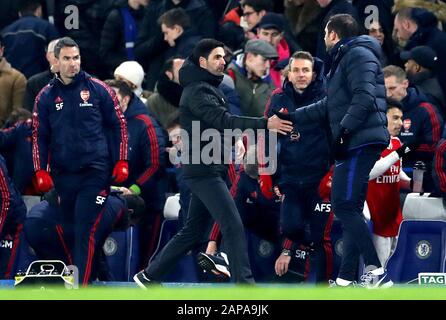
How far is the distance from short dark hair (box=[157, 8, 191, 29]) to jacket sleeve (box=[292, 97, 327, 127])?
13.8 ft

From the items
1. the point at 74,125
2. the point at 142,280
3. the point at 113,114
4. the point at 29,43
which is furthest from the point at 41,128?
the point at 29,43

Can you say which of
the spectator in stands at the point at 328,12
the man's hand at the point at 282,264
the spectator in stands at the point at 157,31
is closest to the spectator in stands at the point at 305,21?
the spectator in stands at the point at 328,12

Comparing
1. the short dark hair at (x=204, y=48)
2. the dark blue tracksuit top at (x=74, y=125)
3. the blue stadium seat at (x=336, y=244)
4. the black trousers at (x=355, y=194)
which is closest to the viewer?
the black trousers at (x=355, y=194)

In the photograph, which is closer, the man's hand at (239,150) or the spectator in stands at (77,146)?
the spectator in stands at (77,146)

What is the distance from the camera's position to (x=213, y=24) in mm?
19984

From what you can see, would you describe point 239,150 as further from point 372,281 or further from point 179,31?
point 179,31

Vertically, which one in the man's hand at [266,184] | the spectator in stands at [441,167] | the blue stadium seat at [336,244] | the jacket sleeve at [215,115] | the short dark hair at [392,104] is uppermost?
the short dark hair at [392,104]

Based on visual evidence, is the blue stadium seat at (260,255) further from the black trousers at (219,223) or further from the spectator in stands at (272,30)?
the spectator in stands at (272,30)

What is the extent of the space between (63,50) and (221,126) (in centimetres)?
189

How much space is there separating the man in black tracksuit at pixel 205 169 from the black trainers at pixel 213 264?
1.04ft

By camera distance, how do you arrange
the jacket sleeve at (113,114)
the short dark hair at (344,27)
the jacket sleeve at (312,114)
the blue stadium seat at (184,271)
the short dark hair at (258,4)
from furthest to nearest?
the short dark hair at (258,4), the blue stadium seat at (184,271), the jacket sleeve at (113,114), the jacket sleeve at (312,114), the short dark hair at (344,27)

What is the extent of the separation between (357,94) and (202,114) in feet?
4.73

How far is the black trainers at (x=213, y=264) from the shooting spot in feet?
52.3
